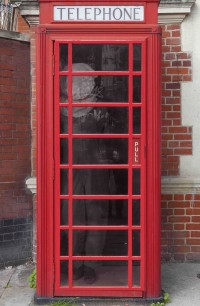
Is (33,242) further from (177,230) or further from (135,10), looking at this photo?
(135,10)

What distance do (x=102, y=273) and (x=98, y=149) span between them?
1163 mm

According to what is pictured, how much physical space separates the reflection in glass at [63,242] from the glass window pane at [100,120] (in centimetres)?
93

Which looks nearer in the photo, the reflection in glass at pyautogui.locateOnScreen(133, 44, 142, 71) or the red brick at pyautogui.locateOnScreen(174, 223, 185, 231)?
the reflection in glass at pyautogui.locateOnScreen(133, 44, 142, 71)

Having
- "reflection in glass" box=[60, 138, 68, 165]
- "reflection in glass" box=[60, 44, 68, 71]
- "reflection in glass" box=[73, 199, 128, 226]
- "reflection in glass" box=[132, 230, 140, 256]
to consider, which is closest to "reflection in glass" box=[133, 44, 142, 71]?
"reflection in glass" box=[60, 44, 68, 71]

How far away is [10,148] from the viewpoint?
532 centimetres

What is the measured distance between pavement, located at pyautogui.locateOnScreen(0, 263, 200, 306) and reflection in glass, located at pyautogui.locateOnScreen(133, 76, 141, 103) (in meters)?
Result: 1.85

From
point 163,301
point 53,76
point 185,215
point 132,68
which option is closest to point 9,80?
point 53,76

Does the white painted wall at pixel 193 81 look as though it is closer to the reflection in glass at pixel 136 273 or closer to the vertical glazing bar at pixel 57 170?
the reflection in glass at pixel 136 273

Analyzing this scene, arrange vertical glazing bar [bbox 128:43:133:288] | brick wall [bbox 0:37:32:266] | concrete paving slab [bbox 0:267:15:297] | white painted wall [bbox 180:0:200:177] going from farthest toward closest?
white painted wall [bbox 180:0:200:177]
brick wall [bbox 0:37:32:266]
concrete paving slab [bbox 0:267:15:297]
vertical glazing bar [bbox 128:43:133:288]

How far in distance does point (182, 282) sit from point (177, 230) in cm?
76

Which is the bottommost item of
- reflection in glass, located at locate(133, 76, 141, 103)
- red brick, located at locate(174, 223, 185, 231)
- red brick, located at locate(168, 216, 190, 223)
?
red brick, located at locate(174, 223, 185, 231)

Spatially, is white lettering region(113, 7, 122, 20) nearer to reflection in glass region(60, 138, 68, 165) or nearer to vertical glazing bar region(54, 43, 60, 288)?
vertical glazing bar region(54, 43, 60, 288)

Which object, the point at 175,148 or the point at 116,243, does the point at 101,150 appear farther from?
the point at 175,148

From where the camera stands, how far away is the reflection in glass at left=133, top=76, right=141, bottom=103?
4.06 metres
